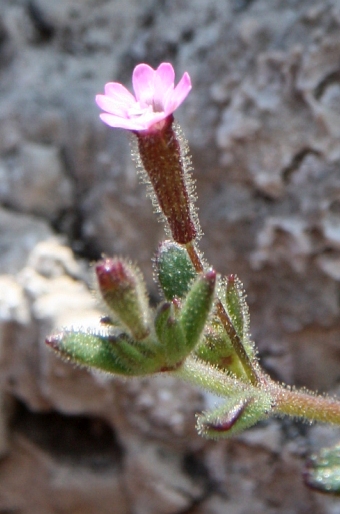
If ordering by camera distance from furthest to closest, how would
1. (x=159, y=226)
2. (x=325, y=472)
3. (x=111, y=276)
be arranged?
(x=159, y=226) < (x=325, y=472) < (x=111, y=276)

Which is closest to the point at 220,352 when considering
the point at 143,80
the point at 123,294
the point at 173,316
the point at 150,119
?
the point at 173,316

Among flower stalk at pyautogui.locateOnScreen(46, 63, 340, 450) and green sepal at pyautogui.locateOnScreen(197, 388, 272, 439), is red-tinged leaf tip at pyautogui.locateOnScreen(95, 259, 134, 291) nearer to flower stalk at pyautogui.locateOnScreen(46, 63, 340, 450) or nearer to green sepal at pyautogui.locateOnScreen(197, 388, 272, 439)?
flower stalk at pyautogui.locateOnScreen(46, 63, 340, 450)

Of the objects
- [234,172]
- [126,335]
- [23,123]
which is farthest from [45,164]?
[126,335]

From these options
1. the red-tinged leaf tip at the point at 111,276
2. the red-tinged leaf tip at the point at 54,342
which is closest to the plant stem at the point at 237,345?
the red-tinged leaf tip at the point at 111,276

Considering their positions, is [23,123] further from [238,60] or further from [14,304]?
[238,60]

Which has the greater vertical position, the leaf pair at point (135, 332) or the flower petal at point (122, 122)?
the flower petal at point (122, 122)

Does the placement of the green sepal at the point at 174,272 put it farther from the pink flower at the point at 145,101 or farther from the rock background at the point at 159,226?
the rock background at the point at 159,226

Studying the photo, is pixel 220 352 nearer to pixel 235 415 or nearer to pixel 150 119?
pixel 235 415
